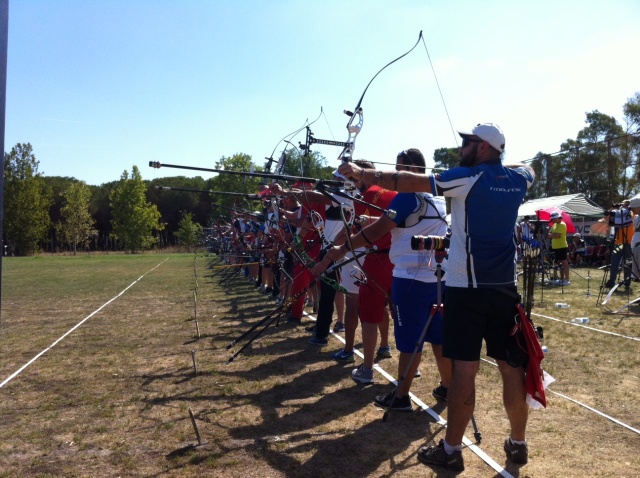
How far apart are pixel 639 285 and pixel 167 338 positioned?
38.6 feet

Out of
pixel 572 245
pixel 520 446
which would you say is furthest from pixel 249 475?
pixel 572 245

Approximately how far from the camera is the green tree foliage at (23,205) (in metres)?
54.8

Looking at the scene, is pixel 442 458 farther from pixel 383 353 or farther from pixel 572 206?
pixel 572 206

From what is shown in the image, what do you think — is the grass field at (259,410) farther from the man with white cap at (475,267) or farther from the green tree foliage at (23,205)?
the green tree foliage at (23,205)

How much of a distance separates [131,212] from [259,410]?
5834cm

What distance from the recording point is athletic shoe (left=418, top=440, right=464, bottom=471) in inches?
135

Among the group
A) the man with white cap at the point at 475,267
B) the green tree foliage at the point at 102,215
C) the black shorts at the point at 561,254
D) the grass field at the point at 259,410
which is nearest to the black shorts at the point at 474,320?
the man with white cap at the point at 475,267

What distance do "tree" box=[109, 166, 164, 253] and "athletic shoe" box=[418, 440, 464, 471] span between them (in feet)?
195

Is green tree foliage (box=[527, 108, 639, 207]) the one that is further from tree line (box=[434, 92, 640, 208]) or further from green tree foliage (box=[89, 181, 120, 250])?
green tree foliage (box=[89, 181, 120, 250])

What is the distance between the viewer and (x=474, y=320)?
341 centimetres

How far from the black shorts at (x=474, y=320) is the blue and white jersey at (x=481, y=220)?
66 mm

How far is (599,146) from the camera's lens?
3875 cm

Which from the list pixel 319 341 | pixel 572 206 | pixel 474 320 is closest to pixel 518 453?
pixel 474 320

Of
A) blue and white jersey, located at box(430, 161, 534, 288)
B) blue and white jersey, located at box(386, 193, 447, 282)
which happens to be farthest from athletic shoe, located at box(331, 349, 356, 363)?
blue and white jersey, located at box(430, 161, 534, 288)
